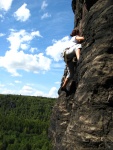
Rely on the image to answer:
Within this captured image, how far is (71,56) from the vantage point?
20.3 metres

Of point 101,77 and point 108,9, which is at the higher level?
point 108,9

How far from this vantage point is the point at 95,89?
17562 millimetres

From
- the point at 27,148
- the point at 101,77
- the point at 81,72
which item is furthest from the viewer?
the point at 27,148

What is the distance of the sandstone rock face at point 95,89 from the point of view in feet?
55.0

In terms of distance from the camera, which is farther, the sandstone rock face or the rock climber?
the rock climber

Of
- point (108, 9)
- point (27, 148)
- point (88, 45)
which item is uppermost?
point (108, 9)

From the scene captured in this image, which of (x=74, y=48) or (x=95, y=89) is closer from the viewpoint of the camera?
(x=95, y=89)

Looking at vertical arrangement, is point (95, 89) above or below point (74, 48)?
below

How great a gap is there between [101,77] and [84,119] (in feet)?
9.35

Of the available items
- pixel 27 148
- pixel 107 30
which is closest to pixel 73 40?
pixel 107 30

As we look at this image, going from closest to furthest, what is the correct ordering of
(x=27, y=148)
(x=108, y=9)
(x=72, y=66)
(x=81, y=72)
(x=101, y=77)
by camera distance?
(x=101, y=77), (x=108, y=9), (x=81, y=72), (x=72, y=66), (x=27, y=148)

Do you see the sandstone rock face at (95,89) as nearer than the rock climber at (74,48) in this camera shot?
Yes

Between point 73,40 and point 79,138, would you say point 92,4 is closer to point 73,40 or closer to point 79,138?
point 73,40

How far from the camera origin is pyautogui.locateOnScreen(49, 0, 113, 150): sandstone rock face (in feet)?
55.0
